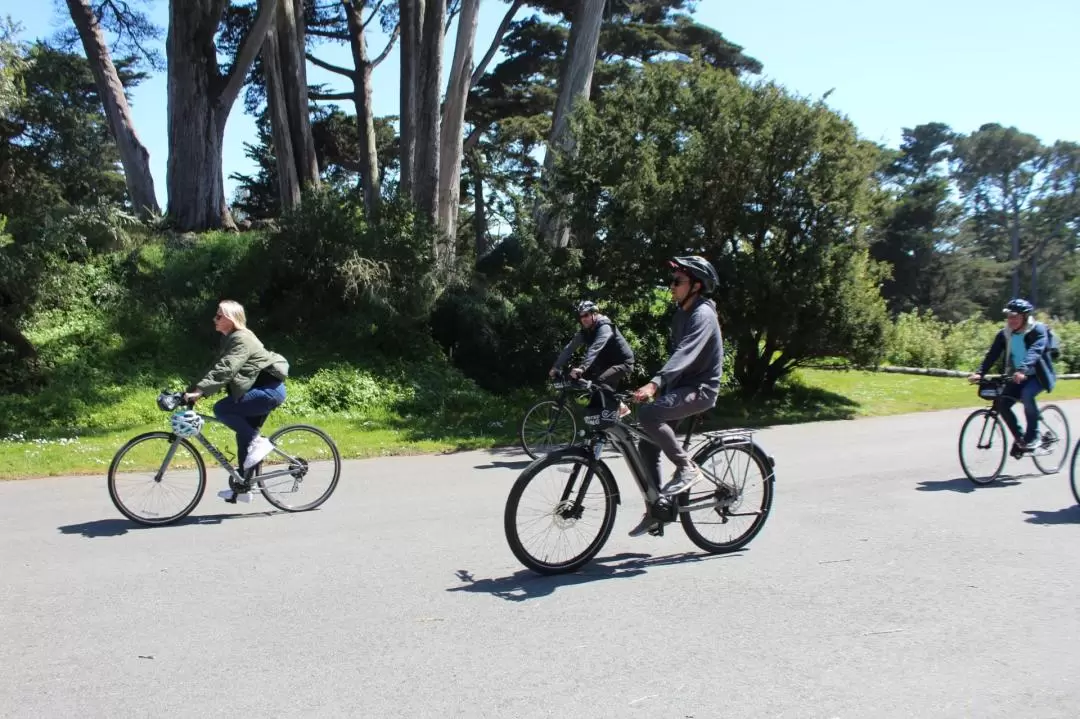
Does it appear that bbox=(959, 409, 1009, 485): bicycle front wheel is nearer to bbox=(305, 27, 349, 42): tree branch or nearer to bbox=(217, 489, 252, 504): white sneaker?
bbox=(217, 489, 252, 504): white sneaker

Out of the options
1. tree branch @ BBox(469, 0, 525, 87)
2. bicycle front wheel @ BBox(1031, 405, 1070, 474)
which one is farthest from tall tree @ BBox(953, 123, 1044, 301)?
bicycle front wheel @ BBox(1031, 405, 1070, 474)

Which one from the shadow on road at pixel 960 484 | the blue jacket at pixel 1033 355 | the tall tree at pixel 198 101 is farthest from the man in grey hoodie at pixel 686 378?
the tall tree at pixel 198 101

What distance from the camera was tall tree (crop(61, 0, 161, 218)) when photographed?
771 inches

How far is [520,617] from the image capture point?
485 cm

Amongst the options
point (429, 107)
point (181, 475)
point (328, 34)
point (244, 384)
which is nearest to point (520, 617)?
point (244, 384)

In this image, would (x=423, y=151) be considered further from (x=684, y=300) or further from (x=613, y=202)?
(x=684, y=300)

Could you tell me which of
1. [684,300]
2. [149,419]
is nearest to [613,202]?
[149,419]

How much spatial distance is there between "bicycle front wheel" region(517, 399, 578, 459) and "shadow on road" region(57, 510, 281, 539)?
4441 mm

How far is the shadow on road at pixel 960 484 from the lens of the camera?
8.70 m

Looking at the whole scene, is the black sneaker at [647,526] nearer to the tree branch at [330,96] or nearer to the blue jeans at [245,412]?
the blue jeans at [245,412]

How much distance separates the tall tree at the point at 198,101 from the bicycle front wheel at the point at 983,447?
16679 mm

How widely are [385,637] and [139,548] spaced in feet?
9.18

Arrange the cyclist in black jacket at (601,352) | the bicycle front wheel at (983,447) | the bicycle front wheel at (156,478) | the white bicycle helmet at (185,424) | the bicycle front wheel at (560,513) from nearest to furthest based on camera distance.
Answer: the bicycle front wheel at (560,513) < the bicycle front wheel at (156,478) < the white bicycle helmet at (185,424) < the bicycle front wheel at (983,447) < the cyclist in black jacket at (601,352)

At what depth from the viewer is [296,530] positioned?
6934 mm
